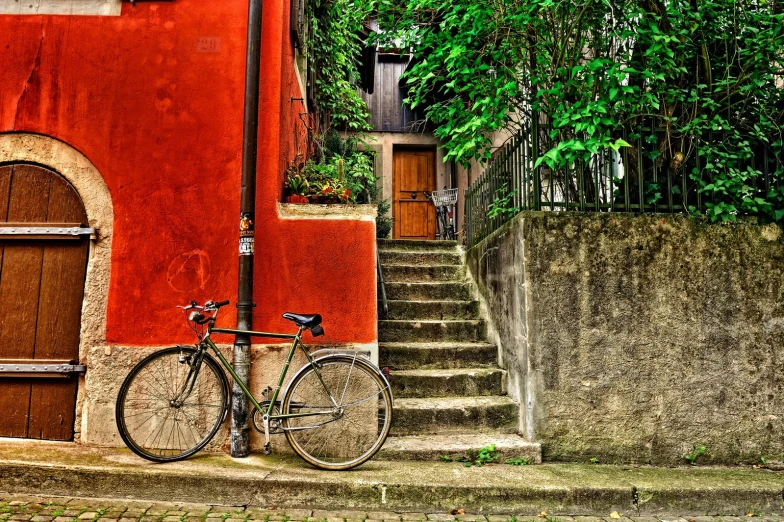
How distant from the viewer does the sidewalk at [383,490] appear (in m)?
3.40

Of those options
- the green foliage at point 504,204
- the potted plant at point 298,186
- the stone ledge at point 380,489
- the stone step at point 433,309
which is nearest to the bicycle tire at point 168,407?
the stone ledge at point 380,489

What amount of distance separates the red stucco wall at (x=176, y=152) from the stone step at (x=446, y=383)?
761 millimetres

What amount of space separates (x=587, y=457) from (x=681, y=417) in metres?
0.85

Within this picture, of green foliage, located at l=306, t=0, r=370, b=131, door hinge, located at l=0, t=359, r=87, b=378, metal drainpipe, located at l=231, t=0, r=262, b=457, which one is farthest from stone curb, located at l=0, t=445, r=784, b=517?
green foliage, located at l=306, t=0, r=370, b=131

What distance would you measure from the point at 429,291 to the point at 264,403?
2733 millimetres

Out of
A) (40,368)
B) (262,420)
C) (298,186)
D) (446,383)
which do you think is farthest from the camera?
(446,383)

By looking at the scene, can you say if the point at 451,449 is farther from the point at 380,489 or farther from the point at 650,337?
the point at 650,337

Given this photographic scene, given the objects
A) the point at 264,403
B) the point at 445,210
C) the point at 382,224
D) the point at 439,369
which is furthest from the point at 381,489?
the point at 445,210

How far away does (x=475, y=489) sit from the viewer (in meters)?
3.41

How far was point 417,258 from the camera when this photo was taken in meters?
6.76

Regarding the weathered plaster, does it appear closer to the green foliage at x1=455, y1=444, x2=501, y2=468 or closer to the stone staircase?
the stone staircase

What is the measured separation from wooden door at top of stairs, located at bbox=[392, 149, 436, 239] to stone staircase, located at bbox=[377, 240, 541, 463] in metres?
5.39

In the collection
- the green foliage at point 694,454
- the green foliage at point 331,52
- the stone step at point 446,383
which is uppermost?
the green foliage at point 331,52

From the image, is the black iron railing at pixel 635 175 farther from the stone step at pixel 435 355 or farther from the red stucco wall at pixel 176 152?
the red stucco wall at pixel 176 152
